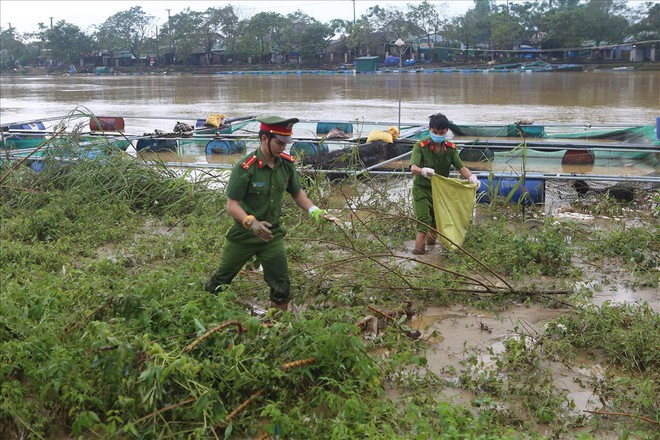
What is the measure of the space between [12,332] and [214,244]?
2802 millimetres

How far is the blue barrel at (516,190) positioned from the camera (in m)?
8.49

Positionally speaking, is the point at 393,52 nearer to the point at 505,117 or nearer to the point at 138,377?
the point at 505,117

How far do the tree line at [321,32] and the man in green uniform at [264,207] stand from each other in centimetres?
5840

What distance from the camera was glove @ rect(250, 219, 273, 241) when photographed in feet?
14.3

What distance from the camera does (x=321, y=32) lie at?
70.3m

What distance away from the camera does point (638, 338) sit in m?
4.34

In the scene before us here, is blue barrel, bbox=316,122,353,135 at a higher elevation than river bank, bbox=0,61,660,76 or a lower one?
lower

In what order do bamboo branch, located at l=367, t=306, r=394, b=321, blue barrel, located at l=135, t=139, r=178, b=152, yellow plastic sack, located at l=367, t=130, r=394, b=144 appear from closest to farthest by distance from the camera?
bamboo branch, located at l=367, t=306, r=394, b=321
yellow plastic sack, located at l=367, t=130, r=394, b=144
blue barrel, located at l=135, t=139, r=178, b=152

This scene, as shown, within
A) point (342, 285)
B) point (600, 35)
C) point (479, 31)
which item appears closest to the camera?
point (342, 285)

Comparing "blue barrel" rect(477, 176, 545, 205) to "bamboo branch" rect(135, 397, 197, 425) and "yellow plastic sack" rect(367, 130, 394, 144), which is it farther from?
"bamboo branch" rect(135, 397, 197, 425)

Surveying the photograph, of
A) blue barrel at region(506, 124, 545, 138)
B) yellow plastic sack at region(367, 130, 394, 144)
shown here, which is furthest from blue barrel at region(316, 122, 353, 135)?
yellow plastic sack at region(367, 130, 394, 144)

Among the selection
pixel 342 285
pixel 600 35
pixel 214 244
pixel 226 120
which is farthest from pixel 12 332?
pixel 600 35

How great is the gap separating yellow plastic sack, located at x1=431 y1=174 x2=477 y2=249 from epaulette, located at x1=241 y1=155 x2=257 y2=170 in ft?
8.10

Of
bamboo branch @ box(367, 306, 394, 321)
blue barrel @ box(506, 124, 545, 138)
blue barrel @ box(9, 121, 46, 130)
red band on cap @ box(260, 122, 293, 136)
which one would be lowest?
bamboo branch @ box(367, 306, 394, 321)
